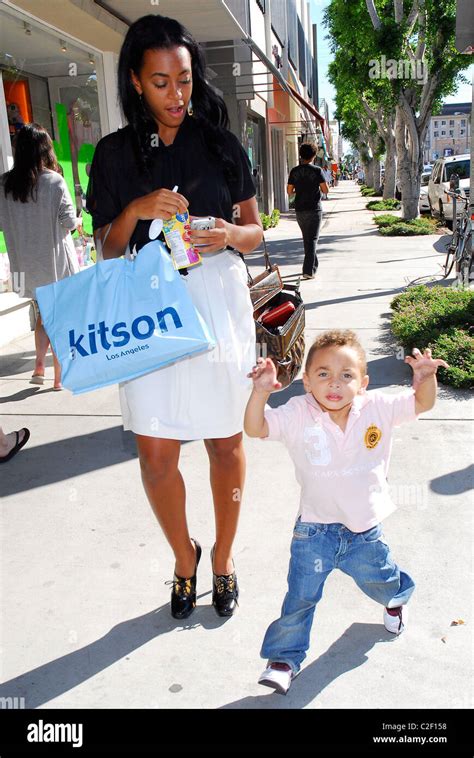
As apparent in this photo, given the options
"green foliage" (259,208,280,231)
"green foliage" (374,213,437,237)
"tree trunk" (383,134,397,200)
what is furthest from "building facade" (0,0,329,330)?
"tree trunk" (383,134,397,200)

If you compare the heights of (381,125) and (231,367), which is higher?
(381,125)

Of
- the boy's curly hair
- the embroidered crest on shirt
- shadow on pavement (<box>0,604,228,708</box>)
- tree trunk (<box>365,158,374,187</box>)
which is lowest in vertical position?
shadow on pavement (<box>0,604,228,708</box>)

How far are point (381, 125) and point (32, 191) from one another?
28.4 meters

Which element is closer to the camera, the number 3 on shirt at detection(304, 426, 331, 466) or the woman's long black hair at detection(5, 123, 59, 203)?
the number 3 on shirt at detection(304, 426, 331, 466)

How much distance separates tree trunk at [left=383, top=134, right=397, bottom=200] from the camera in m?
28.9

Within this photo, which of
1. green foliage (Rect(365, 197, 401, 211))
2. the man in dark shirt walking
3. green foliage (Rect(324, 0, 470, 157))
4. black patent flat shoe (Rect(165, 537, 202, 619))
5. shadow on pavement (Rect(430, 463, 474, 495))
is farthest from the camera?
green foliage (Rect(365, 197, 401, 211))

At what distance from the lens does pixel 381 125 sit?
30828 millimetres

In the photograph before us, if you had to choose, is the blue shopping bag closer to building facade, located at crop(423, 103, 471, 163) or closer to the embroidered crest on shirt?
the embroidered crest on shirt

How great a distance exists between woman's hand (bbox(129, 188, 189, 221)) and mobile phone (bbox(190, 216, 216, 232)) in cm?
5

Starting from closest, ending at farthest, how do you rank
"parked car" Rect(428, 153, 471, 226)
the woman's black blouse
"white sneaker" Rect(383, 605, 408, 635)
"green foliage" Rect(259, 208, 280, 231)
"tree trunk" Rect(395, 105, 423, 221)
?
the woman's black blouse, "white sneaker" Rect(383, 605, 408, 635), "tree trunk" Rect(395, 105, 423, 221), "green foliage" Rect(259, 208, 280, 231), "parked car" Rect(428, 153, 471, 226)

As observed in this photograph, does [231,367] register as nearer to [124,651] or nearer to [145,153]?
[145,153]

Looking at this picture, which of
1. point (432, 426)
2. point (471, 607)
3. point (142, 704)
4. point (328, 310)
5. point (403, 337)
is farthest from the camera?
point (328, 310)

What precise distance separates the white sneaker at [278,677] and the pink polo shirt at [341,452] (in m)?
0.48

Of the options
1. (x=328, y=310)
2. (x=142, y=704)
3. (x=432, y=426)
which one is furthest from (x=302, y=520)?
(x=328, y=310)
